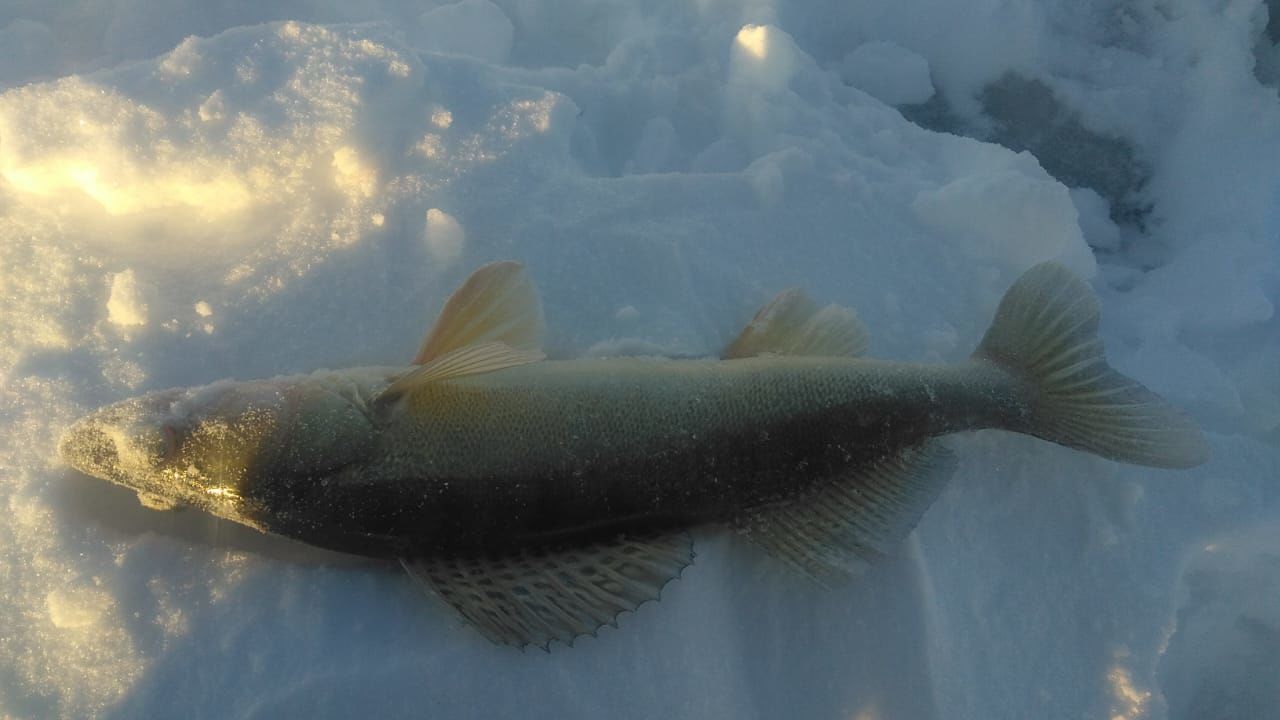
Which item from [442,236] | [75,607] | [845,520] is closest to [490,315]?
[442,236]

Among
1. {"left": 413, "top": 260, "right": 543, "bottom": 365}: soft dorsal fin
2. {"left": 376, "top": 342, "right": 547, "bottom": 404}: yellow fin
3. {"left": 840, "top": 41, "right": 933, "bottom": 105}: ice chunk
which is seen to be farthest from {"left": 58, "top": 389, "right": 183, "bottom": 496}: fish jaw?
{"left": 840, "top": 41, "right": 933, "bottom": 105}: ice chunk

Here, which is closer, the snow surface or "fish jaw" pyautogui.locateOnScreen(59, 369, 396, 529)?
"fish jaw" pyautogui.locateOnScreen(59, 369, 396, 529)

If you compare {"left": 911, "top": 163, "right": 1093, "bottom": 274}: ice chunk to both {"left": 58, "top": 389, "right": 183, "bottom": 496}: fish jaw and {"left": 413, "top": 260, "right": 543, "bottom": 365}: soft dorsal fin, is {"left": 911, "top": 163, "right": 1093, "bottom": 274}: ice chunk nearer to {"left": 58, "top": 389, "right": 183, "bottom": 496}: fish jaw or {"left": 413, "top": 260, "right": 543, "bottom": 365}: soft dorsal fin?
{"left": 413, "top": 260, "right": 543, "bottom": 365}: soft dorsal fin

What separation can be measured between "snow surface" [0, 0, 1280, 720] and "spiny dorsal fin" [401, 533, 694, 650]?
175 mm

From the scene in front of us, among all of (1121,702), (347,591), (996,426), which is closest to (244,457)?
(347,591)

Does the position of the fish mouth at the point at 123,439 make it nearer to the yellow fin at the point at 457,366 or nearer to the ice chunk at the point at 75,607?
the ice chunk at the point at 75,607

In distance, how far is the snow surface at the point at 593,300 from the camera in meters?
2.42

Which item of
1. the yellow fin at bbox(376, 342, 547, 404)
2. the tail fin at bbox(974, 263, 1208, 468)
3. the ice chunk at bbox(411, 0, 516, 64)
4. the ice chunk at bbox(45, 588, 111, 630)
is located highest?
the ice chunk at bbox(411, 0, 516, 64)

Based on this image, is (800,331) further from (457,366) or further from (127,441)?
(127,441)

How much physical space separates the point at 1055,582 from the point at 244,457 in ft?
9.13

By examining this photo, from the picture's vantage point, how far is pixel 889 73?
→ 4.37 metres

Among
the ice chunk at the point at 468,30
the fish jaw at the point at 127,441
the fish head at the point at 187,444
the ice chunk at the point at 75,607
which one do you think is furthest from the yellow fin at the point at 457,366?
the ice chunk at the point at 468,30

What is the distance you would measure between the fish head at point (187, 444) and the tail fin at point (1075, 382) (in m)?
2.49

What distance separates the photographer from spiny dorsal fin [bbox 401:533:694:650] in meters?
2.31
